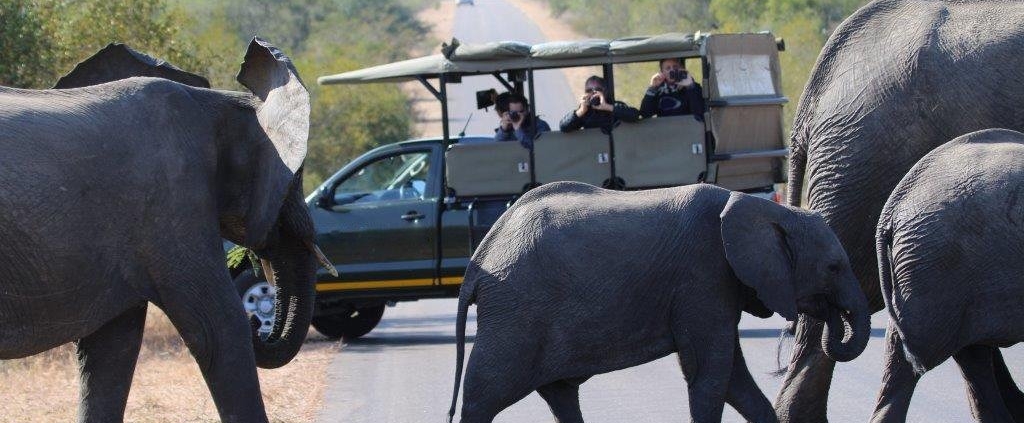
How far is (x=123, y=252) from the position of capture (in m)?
6.66

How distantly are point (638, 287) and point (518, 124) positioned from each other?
7.47m

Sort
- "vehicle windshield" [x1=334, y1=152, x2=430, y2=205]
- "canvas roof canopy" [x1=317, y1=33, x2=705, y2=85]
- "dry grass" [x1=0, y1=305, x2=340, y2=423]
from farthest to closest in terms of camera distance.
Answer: "vehicle windshield" [x1=334, y1=152, x2=430, y2=205]
"canvas roof canopy" [x1=317, y1=33, x2=705, y2=85]
"dry grass" [x1=0, y1=305, x2=340, y2=423]

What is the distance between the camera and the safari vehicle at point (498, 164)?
1448cm

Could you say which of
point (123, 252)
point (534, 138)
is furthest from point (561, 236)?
point (534, 138)

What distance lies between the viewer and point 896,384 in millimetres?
7715

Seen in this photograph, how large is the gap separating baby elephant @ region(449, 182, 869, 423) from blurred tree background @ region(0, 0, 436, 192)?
29.6 feet

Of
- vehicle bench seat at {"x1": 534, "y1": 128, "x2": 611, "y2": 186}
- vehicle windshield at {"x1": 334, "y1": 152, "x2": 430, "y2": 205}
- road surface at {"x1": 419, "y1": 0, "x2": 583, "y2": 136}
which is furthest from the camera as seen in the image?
road surface at {"x1": 419, "y1": 0, "x2": 583, "y2": 136}

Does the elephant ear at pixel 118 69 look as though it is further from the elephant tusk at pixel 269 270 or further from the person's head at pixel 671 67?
the person's head at pixel 671 67

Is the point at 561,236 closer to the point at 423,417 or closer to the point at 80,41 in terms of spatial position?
the point at 423,417

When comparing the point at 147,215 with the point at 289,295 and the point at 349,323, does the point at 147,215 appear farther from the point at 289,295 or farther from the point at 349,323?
the point at 349,323

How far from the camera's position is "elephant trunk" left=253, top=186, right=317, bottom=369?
7.59m

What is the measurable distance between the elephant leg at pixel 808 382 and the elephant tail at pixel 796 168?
2.61 feet

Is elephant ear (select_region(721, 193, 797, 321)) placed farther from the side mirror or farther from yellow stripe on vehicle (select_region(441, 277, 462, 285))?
the side mirror

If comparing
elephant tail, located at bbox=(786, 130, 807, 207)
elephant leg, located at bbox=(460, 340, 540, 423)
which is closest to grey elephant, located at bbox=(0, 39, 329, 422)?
elephant leg, located at bbox=(460, 340, 540, 423)
